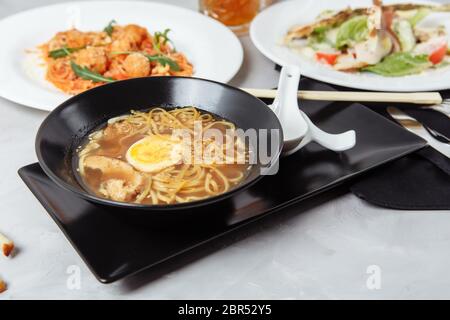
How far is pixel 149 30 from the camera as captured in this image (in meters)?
3.22

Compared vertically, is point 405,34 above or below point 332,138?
below

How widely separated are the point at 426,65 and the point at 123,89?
1477 mm

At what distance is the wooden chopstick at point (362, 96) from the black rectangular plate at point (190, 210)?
6.5 inches

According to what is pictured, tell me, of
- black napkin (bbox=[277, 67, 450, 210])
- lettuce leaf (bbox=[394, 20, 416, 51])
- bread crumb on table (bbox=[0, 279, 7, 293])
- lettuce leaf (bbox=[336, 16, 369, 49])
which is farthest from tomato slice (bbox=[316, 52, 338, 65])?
bread crumb on table (bbox=[0, 279, 7, 293])

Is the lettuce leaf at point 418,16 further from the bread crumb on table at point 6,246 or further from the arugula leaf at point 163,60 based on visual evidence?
the bread crumb on table at point 6,246

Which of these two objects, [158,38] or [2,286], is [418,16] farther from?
[2,286]

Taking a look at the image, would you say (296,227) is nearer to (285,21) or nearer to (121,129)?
(121,129)

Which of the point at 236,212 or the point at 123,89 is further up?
the point at 123,89

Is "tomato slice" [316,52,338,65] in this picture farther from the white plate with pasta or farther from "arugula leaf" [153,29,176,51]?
"arugula leaf" [153,29,176,51]

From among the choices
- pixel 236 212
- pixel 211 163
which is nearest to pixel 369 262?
pixel 236 212

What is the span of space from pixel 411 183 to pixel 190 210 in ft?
2.70

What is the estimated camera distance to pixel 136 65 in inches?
107

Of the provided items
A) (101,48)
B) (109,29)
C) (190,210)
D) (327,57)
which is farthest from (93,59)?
(190,210)

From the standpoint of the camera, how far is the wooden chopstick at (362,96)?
2354 mm
